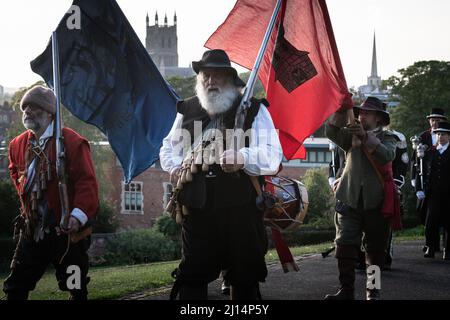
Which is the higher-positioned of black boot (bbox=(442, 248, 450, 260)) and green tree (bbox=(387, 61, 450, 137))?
green tree (bbox=(387, 61, 450, 137))

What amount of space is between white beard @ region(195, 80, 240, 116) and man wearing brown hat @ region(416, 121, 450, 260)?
254 inches

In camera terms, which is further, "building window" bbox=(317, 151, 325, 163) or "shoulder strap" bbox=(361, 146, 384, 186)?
"building window" bbox=(317, 151, 325, 163)

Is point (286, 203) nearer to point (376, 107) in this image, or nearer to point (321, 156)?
point (376, 107)

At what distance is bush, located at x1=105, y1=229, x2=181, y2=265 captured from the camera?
3184 cm

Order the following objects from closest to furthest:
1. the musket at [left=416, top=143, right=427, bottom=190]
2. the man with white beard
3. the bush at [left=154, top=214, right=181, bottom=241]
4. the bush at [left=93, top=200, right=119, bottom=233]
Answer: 1. the man with white beard
2. the musket at [left=416, top=143, right=427, bottom=190]
3. the bush at [left=154, top=214, right=181, bottom=241]
4. the bush at [left=93, top=200, right=119, bottom=233]

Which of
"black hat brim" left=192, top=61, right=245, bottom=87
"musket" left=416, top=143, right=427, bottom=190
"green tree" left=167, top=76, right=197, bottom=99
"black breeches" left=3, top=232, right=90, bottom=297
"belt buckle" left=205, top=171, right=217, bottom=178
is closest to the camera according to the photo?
"belt buckle" left=205, top=171, right=217, bottom=178

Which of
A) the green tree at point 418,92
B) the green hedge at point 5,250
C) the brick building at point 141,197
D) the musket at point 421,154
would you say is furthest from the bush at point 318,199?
the brick building at point 141,197

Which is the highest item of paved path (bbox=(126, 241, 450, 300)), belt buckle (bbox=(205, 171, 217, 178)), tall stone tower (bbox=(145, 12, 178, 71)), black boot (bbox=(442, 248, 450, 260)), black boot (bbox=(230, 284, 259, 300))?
tall stone tower (bbox=(145, 12, 178, 71))

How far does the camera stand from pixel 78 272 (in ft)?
19.5

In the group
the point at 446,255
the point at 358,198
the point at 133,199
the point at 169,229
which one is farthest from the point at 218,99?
the point at 133,199

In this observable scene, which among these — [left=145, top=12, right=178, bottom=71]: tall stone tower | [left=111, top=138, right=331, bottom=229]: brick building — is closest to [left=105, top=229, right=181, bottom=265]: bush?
[left=111, top=138, right=331, bottom=229]: brick building

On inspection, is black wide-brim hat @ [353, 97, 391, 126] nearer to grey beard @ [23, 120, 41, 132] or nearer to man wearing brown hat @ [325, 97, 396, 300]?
man wearing brown hat @ [325, 97, 396, 300]

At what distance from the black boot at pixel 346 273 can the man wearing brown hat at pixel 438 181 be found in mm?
4670

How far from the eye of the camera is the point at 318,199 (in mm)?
40094
